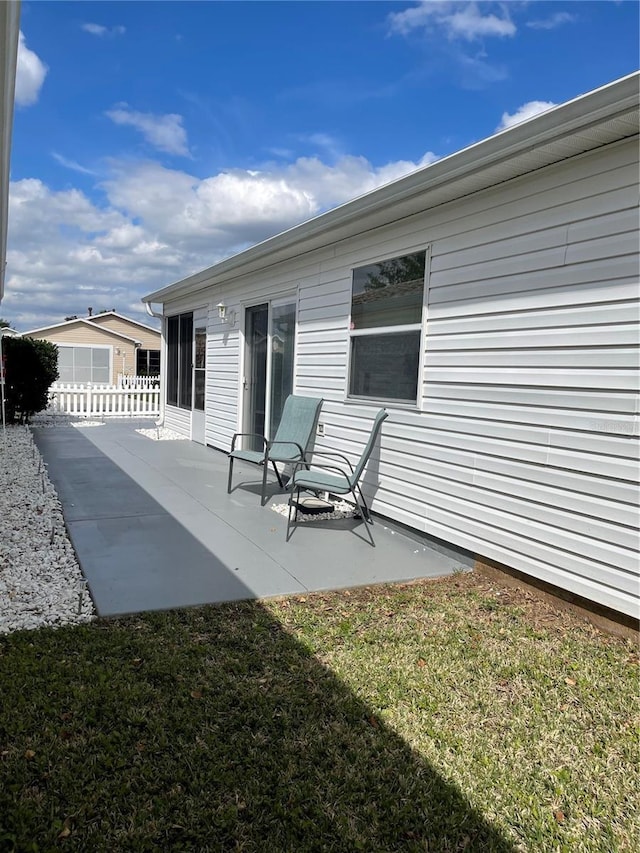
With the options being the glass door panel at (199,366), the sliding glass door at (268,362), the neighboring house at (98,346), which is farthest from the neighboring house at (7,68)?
the neighboring house at (98,346)

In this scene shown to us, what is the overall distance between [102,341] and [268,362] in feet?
76.3

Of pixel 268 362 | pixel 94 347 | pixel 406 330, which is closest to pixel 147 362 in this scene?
pixel 94 347

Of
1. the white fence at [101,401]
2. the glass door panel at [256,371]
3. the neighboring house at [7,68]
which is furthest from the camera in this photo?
the white fence at [101,401]

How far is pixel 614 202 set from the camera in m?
2.87

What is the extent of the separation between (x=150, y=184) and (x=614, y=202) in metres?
15.3

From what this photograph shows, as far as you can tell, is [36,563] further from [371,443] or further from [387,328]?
[387,328]

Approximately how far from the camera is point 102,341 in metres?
27.6

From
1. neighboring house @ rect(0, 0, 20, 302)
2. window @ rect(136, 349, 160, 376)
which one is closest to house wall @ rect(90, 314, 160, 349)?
window @ rect(136, 349, 160, 376)

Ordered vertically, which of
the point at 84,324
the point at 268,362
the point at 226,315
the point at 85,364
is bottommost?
the point at 85,364

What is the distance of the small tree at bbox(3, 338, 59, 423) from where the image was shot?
11000 mm

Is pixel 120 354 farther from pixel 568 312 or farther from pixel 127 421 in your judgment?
pixel 568 312

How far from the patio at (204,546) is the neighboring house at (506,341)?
1.43 feet

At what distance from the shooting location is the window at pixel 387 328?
434cm

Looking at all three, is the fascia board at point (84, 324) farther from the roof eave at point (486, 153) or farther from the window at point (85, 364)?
the roof eave at point (486, 153)
